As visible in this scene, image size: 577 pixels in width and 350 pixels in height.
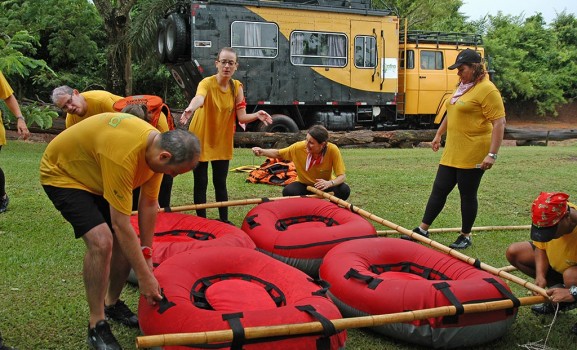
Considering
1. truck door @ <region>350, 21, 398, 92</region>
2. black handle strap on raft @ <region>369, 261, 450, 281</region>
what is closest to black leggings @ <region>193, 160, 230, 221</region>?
black handle strap on raft @ <region>369, 261, 450, 281</region>

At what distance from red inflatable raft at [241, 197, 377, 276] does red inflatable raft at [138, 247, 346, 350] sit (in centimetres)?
69

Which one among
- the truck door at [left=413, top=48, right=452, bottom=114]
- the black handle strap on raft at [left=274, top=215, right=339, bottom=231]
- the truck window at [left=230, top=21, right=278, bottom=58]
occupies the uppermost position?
the truck window at [left=230, top=21, right=278, bottom=58]

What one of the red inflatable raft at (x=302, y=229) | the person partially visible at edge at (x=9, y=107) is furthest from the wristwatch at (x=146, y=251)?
the person partially visible at edge at (x=9, y=107)

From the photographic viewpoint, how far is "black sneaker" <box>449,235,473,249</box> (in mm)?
4974

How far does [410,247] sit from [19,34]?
502 centimetres

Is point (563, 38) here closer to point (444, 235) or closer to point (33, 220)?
point (444, 235)

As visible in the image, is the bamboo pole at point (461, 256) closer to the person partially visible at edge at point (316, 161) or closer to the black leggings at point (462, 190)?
the person partially visible at edge at point (316, 161)

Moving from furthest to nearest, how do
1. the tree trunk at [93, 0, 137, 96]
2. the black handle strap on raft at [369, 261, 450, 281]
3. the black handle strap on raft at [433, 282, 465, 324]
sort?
the tree trunk at [93, 0, 137, 96], the black handle strap on raft at [369, 261, 450, 281], the black handle strap on raft at [433, 282, 465, 324]

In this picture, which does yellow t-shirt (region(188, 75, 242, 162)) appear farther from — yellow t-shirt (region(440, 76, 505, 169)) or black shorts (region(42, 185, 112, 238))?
black shorts (region(42, 185, 112, 238))

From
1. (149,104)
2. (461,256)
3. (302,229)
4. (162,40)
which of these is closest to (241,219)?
(302,229)

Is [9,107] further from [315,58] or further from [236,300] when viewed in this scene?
[315,58]

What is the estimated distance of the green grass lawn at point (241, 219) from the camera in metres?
3.25

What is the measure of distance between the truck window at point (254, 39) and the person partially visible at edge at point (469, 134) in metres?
7.88

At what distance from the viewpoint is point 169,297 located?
9.59ft
